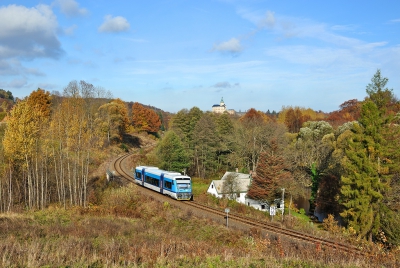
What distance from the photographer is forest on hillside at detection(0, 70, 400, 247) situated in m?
29.7

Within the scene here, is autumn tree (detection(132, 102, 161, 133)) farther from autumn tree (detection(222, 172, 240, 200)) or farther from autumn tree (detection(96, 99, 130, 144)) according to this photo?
autumn tree (detection(222, 172, 240, 200))

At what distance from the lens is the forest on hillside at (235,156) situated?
2967cm

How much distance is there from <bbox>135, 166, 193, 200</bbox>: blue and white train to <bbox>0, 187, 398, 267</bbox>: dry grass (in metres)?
3.03

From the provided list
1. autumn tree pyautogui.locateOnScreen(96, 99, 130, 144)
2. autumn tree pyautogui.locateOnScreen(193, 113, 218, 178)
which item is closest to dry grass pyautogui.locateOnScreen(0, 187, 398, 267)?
autumn tree pyautogui.locateOnScreen(193, 113, 218, 178)

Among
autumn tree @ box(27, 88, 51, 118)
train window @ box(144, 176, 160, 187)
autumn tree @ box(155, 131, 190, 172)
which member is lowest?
train window @ box(144, 176, 160, 187)

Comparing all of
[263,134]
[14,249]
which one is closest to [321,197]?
[263,134]

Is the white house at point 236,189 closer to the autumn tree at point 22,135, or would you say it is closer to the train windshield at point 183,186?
the train windshield at point 183,186

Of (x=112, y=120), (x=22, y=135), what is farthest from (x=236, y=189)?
(x=112, y=120)

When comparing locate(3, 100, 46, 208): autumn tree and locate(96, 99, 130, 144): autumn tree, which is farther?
locate(96, 99, 130, 144): autumn tree

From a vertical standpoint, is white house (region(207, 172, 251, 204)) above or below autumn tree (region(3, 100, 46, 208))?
below

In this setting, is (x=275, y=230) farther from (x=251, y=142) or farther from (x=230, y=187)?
(x=251, y=142)

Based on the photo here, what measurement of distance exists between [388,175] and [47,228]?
30679mm

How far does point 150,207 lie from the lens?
31.6 metres

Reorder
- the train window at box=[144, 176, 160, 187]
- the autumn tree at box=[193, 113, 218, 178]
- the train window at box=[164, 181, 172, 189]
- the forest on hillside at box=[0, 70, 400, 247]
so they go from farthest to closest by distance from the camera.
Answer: the autumn tree at box=[193, 113, 218, 178]
the train window at box=[144, 176, 160, 187]
the train window at box=[164, 181, 172, 189]
the forest on hillside at box=[0, 70, 400, 247]
